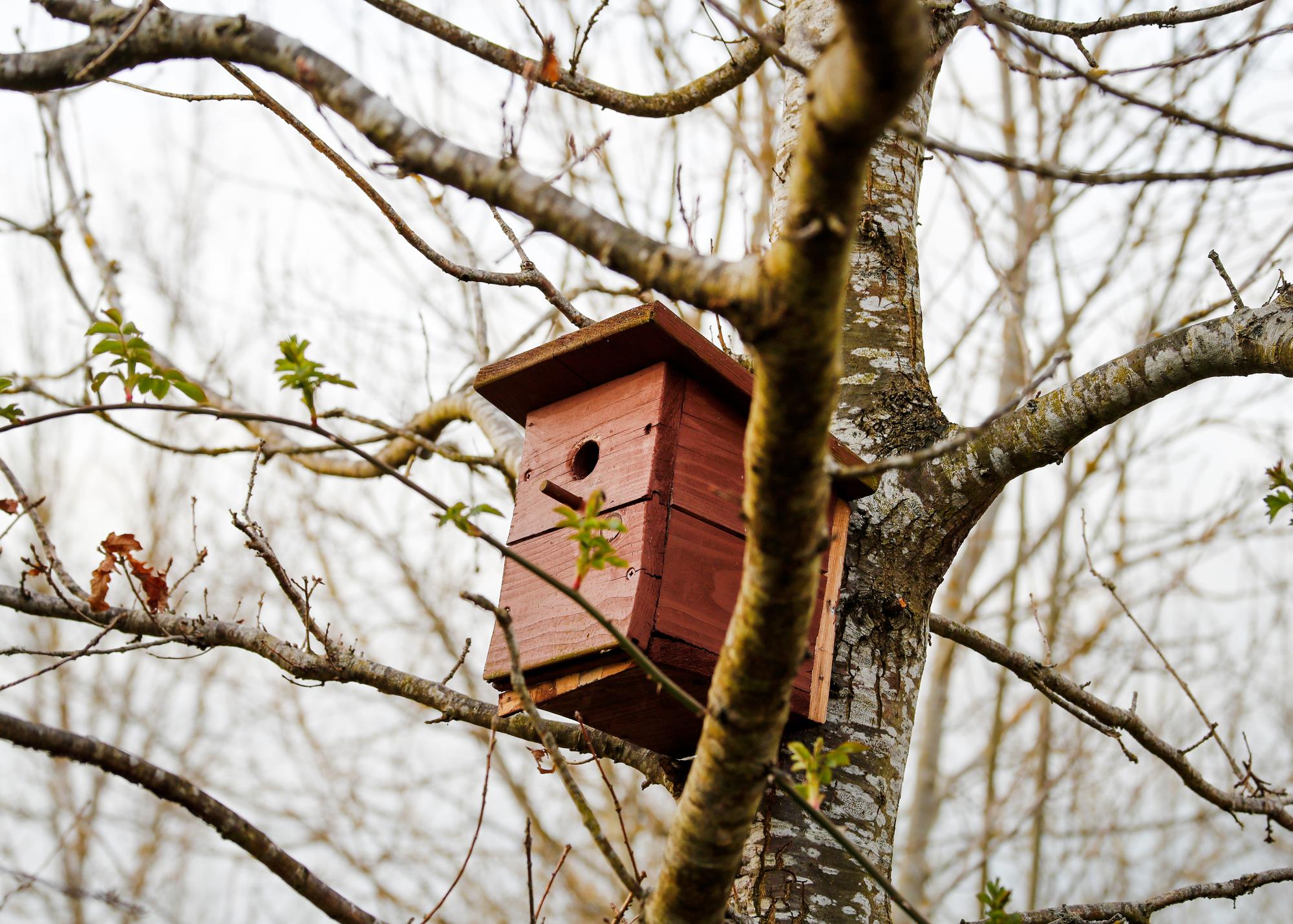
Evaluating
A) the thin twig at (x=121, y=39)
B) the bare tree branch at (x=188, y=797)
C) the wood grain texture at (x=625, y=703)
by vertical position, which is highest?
the thin twig at (x=121, y=39)

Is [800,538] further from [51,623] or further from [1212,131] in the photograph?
[51,623]

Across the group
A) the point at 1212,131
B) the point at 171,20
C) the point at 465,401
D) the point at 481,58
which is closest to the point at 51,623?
the point at 465,401

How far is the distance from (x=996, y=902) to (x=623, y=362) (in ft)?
3.90

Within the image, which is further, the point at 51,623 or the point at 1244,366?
the point at 51,623

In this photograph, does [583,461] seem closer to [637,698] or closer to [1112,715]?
[637,698]

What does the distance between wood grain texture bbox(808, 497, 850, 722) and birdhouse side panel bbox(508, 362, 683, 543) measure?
0.38 m

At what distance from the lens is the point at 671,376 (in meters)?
2.20

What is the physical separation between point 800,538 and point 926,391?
1.44 m

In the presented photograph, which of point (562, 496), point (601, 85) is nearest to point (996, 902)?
point (562, 496)

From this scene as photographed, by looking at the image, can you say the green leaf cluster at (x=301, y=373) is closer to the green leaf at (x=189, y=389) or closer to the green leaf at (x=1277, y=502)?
the green leaf at (x=189, y=389)

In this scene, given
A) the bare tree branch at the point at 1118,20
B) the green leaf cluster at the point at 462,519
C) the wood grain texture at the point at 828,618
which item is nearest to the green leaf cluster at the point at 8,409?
the green leaf cluster at the point at 462,519

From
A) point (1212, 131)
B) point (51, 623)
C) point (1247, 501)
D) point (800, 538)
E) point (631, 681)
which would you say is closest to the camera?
point (800, 538)

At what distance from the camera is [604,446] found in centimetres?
226

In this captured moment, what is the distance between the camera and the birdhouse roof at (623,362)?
2117mm
